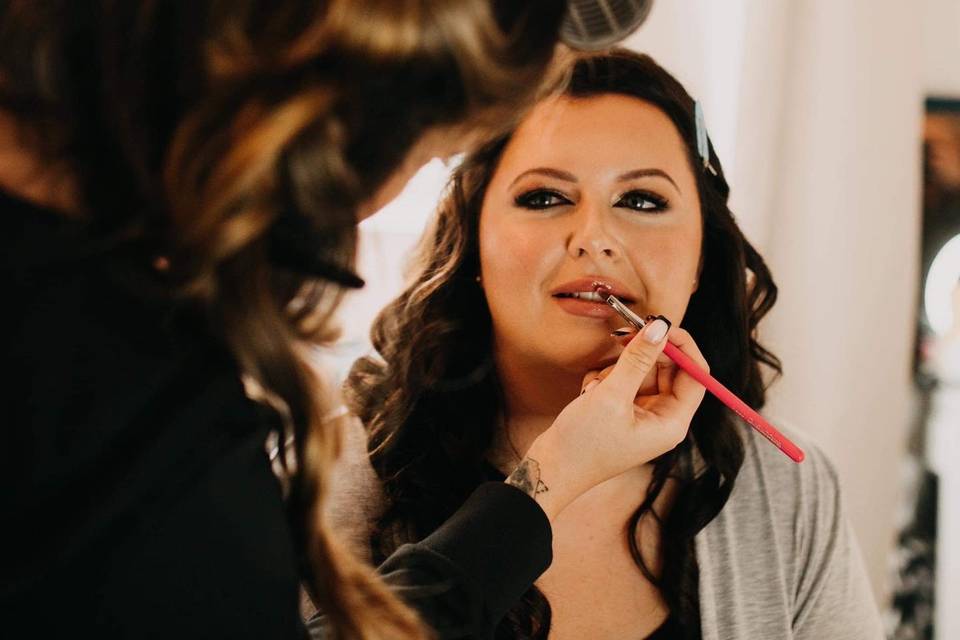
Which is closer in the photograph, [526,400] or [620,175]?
[620,175]

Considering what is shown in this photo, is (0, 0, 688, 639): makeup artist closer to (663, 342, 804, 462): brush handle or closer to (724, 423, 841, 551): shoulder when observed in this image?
(663, 342, 804, 462): brush handle

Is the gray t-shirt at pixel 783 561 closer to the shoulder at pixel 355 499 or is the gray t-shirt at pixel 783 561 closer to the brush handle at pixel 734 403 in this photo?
the brush handle at pixel 734 403

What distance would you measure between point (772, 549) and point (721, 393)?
0.28 m

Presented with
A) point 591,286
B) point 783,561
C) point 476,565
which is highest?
point 591,286

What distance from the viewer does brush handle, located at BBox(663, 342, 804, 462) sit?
77 cm

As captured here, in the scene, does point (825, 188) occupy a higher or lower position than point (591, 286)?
higher

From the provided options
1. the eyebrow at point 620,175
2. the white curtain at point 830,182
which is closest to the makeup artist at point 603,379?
the eyebrow at point 620,175

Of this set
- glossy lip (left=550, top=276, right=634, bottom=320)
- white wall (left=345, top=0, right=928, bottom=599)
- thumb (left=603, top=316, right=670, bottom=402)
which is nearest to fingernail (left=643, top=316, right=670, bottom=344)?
thumb (left=603, top=316, right=670, bottom=402)

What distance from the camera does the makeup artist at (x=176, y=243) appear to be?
400 millimetres

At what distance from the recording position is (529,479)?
746mm

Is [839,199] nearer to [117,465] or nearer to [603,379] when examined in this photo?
[603,379]

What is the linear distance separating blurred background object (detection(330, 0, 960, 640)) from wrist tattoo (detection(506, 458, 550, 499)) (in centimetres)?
50

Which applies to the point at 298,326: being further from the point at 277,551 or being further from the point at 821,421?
the point at 821,421

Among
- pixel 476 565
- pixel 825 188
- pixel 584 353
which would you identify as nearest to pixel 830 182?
pixel 825 188
